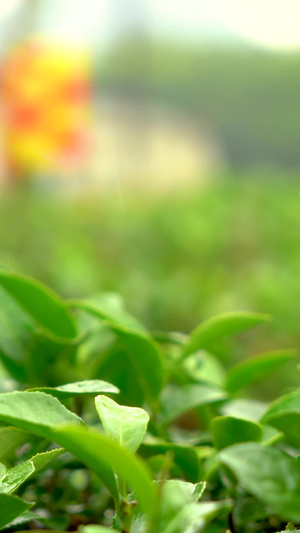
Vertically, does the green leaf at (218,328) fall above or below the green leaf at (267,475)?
below

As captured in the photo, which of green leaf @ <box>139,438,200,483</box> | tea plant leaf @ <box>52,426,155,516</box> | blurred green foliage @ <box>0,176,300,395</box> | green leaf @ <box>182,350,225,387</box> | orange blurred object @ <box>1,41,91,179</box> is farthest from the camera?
orange blurred object @ <box>1,41,91,179</box>

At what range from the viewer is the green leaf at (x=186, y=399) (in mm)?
362

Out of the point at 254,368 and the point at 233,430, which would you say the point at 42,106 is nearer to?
the point at 254,368

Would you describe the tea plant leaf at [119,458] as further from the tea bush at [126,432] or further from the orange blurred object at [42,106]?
the orange blurred object at [42,106]

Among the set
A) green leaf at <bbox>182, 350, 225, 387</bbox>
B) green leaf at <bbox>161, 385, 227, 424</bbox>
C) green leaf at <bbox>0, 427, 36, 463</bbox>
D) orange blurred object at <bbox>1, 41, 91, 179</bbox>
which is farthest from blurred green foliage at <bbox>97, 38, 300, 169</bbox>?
green leaf at <bbox>0, 427, 36, 463</bbox>

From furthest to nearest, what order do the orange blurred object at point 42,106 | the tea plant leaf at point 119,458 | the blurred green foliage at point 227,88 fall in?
the blurred green foliage at point 227,88, the orange blurred object at point 42,106, the tea plant leaf at point 119,458

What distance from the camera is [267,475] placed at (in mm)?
219

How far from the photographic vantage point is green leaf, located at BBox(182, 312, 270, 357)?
0.38 meters

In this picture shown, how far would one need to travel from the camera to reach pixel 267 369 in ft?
1.33

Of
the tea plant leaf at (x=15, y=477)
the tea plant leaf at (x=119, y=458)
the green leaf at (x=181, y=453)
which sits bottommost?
the green leaf at (x=181, y=453)

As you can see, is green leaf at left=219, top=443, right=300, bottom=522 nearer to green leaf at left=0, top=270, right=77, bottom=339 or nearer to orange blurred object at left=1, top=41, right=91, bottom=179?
green leaf at left=0, top=270, right=77, bottom=339

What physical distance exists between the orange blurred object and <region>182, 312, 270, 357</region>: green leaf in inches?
116

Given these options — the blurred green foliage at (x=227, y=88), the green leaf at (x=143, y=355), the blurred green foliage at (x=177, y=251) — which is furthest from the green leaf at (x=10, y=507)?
the blurred green foliage at (x=227, y=88)

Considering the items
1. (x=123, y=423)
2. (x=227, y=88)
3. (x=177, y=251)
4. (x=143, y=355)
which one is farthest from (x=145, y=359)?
(x=227, y=88)
